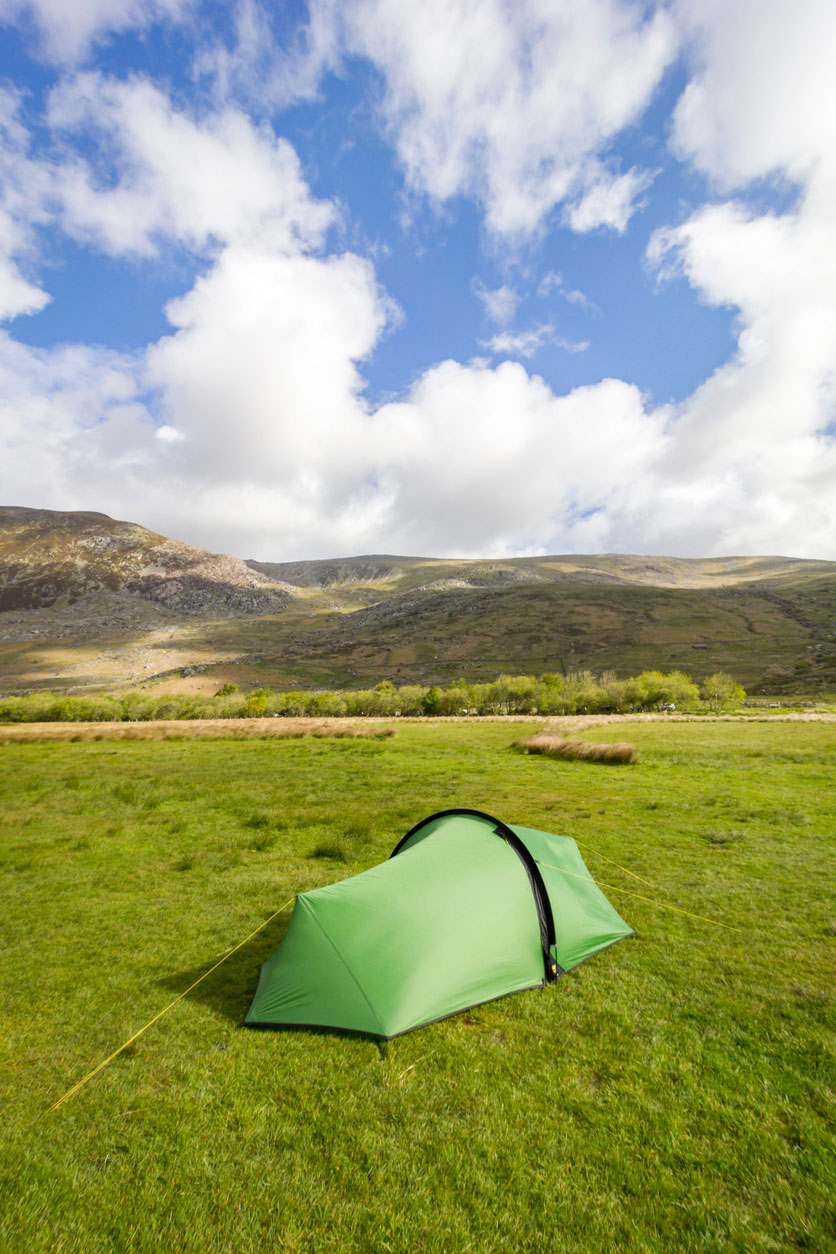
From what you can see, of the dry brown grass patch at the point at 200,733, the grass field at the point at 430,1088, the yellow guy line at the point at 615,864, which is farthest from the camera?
the dry brown grass patch at the point at 200,733

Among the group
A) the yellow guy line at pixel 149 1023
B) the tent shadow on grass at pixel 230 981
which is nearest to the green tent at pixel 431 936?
the tent shadow on grass at pixel 230 981

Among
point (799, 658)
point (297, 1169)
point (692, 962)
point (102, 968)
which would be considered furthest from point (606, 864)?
point (799, 658)

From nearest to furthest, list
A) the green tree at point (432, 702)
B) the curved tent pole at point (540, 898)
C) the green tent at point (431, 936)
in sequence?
1. the green tent at point (431, 936)
2. the curved tent pole at point (540, 898)
3. the green tree at point (432, 702)

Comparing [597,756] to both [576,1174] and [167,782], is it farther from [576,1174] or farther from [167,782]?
[576,1174]

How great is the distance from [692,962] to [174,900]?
34.7 feet

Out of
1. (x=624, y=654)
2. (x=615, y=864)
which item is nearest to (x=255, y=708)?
(x=615, y=864)

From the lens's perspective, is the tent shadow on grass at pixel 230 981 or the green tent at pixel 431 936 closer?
the green tent at pixel 431 936

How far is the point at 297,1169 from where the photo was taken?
4863 millimetres

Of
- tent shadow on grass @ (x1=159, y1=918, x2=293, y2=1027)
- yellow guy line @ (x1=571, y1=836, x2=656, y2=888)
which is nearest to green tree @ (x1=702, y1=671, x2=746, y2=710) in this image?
yellow guy line @ (x1=571, y1=836, x2=656, y2=888)

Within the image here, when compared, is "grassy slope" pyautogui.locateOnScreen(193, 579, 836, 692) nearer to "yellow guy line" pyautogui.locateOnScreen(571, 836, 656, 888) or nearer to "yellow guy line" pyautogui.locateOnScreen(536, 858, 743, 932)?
"yellow guy line" pyautogui.locateOnScreen(571, 836, 656, 888)

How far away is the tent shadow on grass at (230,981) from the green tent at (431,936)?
51cm

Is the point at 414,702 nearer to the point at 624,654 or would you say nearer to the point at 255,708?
the point at 255,708

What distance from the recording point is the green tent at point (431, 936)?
698cm

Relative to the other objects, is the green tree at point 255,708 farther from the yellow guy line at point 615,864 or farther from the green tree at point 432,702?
the yellow guy line at point 615,864
